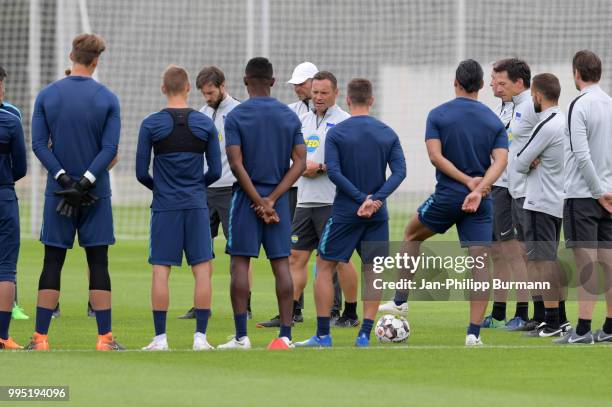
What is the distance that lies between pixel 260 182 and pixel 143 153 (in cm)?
93

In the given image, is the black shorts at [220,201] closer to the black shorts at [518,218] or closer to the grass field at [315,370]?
the grass field at [315,370]

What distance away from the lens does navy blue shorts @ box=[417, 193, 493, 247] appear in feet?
32.9

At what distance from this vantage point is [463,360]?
9.23 m

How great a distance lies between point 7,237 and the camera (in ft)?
33.6

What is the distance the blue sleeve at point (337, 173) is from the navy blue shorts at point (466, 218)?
689 millimetres

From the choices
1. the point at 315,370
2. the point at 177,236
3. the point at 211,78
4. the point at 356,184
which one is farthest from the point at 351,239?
the point at 211,78

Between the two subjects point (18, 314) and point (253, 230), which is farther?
point (18, 314)

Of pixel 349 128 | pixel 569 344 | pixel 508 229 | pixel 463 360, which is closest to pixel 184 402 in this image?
pixel 463 360

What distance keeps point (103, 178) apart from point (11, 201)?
104cm

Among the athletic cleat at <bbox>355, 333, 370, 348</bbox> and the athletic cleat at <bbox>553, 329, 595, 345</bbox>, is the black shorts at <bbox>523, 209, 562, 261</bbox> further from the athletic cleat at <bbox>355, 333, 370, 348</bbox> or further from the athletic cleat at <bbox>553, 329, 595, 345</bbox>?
the athletic cleat at <bbox>355, 333, 370, 348</bbox>

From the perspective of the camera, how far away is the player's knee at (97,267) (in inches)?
383

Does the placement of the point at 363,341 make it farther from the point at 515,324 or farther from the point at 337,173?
the point at 515,324

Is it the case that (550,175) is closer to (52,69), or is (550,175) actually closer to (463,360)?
(463,360)

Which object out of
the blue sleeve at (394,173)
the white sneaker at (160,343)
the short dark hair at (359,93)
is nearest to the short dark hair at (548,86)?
the blue sleeve at (394,173)
